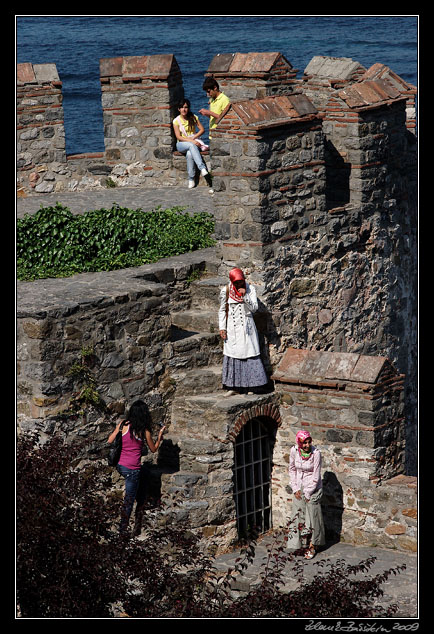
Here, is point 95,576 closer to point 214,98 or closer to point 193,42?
point 214,98

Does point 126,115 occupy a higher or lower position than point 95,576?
higher

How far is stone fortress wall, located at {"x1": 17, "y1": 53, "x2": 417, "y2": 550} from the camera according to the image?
1388 cm

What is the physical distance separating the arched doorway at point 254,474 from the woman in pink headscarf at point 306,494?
679mm

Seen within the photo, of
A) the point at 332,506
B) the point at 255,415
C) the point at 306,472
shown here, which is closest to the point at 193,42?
the point at 255,415

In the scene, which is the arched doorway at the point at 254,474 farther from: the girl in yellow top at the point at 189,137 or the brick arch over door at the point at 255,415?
the girl in yellow top at the point at 189,137

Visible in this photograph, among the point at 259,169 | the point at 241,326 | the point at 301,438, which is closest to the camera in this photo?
the point at 301,438

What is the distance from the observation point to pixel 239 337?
14461mm

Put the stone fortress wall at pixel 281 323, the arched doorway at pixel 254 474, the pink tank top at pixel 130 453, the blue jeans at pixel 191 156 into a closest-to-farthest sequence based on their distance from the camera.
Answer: the pink tank top at pixel 130 453 < the stone fortress wall at pixel 281 323 < the arched doorway at pixel 254 474 < the blue jeans at pixel 191 156

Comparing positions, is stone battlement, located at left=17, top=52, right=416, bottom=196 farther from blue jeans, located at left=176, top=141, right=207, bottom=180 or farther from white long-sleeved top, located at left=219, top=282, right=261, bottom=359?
white long-sleeved top, located at left=219, top=282, right=261, bottom=359

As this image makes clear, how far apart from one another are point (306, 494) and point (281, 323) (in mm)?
2180

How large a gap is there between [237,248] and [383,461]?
9.65ft

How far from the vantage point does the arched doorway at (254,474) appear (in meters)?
14.9

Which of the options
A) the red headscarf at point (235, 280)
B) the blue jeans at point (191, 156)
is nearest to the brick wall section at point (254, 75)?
the blue jeans at point (191, 156)

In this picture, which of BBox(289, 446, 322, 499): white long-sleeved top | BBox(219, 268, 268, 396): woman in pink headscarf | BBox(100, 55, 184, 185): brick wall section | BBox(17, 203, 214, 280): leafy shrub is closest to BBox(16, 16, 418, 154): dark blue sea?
BBox(100, 55, 184, 185): brick wall section
